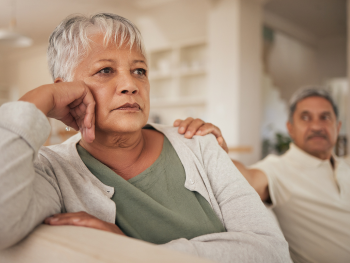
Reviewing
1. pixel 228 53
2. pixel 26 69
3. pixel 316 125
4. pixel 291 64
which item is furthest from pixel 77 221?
pixel 26 69

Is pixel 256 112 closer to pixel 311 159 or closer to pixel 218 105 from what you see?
→ pixel 218 105

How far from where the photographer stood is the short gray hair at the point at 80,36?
0.96 meters

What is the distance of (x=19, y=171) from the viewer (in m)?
0.65

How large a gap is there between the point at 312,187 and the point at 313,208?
113 millimetres

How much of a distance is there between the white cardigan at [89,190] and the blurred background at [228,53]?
2.47 metres

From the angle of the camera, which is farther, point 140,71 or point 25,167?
point 140,71

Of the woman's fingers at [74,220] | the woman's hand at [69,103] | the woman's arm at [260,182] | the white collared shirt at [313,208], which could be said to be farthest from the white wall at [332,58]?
the woman's fingers at [74,220]

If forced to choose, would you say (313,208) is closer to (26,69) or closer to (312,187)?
(312,187)

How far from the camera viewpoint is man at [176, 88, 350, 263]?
4.82ft

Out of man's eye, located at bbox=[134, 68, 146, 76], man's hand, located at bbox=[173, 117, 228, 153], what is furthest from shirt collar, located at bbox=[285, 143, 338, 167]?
man's eye, located at bbox=[134, 68, 146, 76]

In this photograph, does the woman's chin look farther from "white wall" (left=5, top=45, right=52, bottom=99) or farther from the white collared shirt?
"white wall" (left=5, top=45, right=52, bottom=99)

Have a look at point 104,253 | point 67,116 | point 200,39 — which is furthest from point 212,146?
point 200,39

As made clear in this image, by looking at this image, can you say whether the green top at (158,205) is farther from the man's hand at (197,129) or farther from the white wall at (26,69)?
the white wall at (26,69)

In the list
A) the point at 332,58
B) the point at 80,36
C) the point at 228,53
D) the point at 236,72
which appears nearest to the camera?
Result: the point at 80,36
